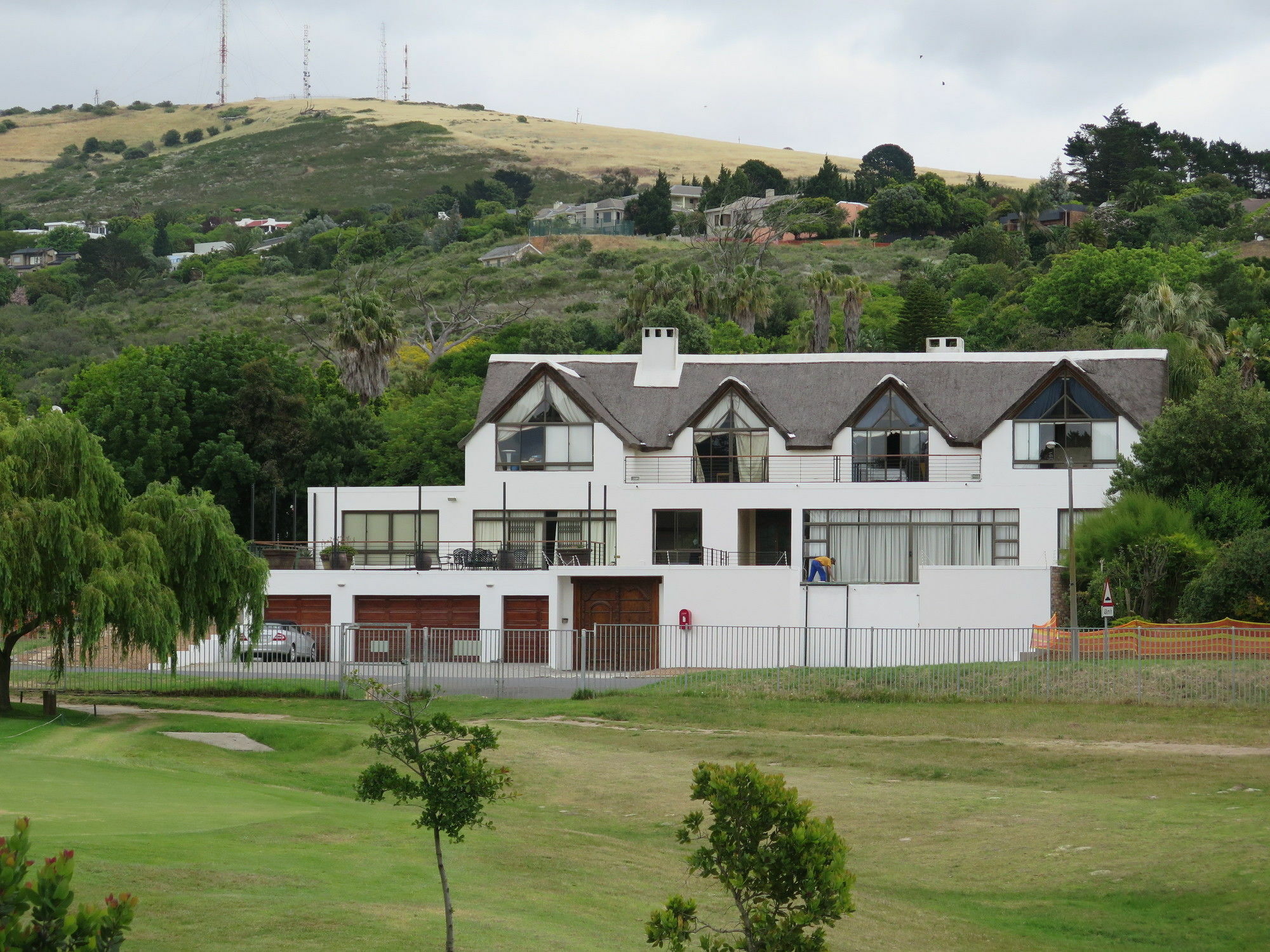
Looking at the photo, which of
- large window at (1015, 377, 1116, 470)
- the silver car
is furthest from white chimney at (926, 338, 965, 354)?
the silver car

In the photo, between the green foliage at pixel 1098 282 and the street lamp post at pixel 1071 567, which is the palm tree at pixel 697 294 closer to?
the green foliage at pixel 1098 282

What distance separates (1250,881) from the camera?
19.0 metres

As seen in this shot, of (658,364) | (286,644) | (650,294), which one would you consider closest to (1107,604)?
(658,364)

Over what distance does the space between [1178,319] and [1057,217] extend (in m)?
70.1

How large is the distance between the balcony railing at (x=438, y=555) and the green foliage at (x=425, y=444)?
5117 mm

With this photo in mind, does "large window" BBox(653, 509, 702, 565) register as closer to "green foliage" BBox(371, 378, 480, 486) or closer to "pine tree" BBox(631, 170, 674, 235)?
"green foliage" BBox(371, 378, 480, 486)

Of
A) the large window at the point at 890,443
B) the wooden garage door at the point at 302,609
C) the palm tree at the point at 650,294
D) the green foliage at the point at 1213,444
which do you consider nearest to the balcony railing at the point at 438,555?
the wooden garage door at the point at 302,609

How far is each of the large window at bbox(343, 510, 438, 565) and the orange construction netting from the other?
21833 millimetres

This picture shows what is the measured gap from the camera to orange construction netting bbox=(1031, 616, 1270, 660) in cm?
3666

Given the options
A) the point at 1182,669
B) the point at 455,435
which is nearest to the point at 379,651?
the point at 455,435

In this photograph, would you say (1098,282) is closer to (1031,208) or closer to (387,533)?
(387,533)

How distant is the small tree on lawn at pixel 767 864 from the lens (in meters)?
12.5

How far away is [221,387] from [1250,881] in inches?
1839

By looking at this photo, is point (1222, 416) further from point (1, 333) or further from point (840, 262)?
point (1, 333)
